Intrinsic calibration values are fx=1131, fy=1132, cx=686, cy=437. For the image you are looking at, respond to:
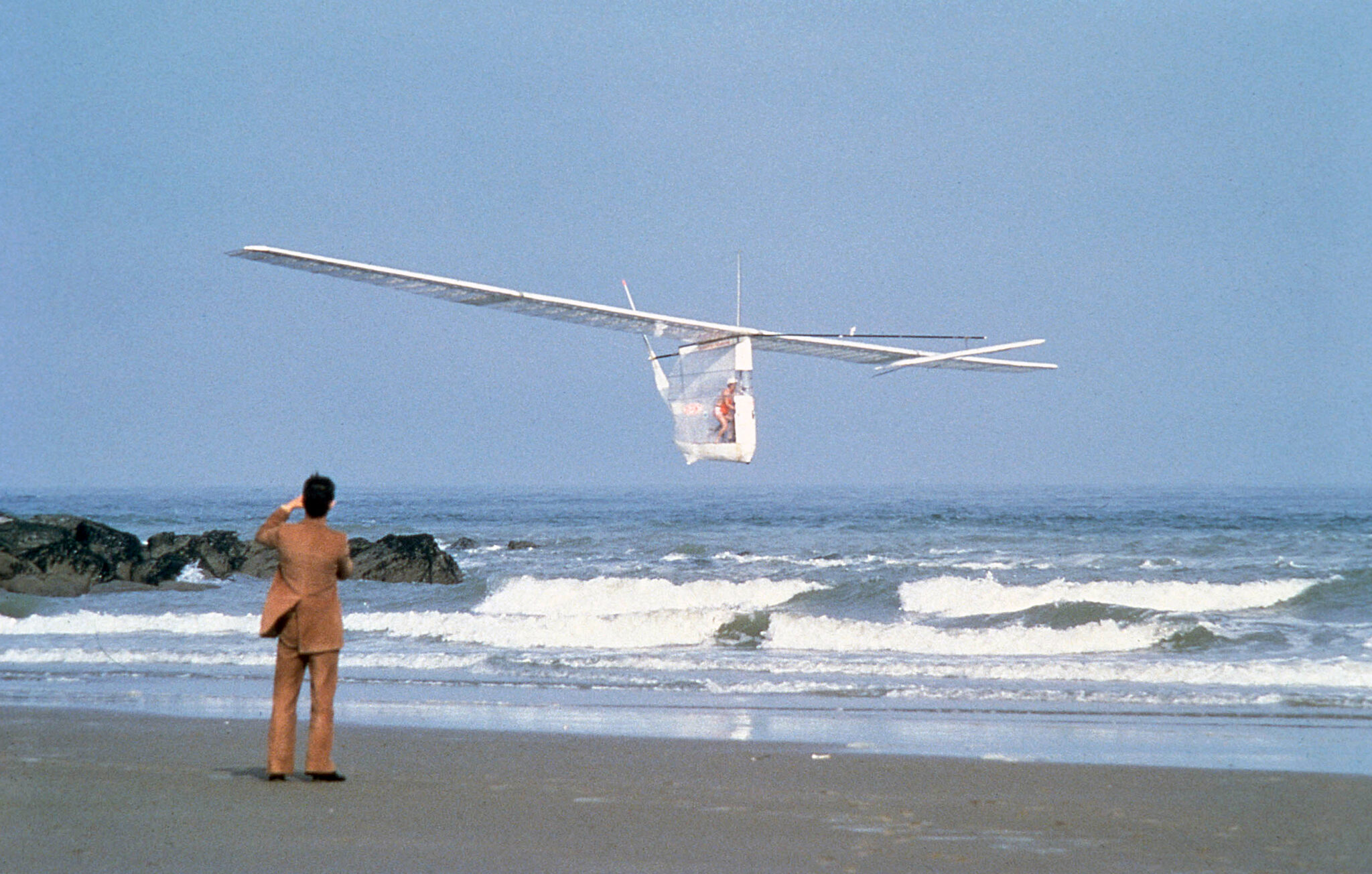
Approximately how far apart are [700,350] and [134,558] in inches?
498

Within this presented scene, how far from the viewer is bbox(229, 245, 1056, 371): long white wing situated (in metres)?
14.0

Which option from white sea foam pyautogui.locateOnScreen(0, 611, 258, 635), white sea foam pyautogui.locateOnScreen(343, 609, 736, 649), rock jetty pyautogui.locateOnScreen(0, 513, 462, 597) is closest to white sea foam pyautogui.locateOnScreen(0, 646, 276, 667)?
white sea foam pyautogui.locateOnScreen(0, 611, 258, 635)

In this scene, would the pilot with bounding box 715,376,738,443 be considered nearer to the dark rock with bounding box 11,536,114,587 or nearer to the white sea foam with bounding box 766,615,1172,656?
the white sea foam with bounding box 766,615,1172,656

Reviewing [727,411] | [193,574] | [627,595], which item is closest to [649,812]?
[727,411]

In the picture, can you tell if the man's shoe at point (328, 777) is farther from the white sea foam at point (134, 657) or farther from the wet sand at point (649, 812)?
the white sea foam at point (134, 657)

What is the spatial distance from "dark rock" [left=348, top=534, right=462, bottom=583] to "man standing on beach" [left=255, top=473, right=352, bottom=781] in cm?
1640

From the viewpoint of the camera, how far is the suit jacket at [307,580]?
5.55m

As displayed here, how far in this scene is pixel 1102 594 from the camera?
18734 millimetres

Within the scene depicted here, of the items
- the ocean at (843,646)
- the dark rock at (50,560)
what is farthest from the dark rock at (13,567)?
the ocean at (843,646)

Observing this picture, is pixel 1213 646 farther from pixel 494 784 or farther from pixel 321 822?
pixel 321 822

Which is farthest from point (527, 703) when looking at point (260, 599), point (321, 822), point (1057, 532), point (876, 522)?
point (876, 522)

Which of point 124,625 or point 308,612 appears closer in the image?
point 308,612

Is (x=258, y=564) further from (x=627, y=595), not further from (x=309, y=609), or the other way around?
(x=309, y=609)

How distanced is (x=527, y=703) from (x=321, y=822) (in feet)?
14.6
